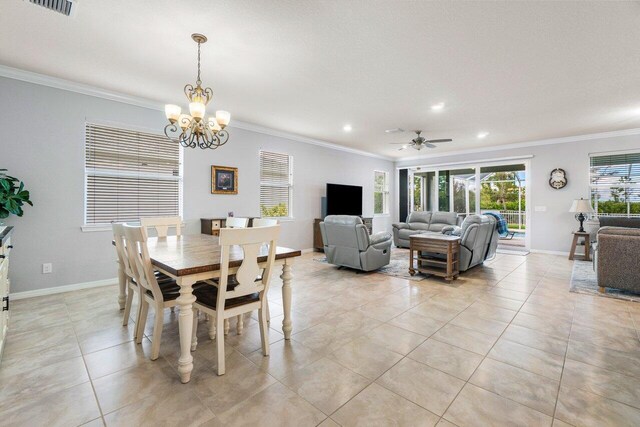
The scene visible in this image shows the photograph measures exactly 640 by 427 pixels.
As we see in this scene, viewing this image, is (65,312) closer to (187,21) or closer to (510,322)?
(187,21)

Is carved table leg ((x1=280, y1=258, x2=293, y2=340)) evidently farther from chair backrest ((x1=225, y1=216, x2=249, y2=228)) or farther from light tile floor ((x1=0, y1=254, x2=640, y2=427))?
chair backrest ((x1=225, y1=216, x2=249, y2=228))

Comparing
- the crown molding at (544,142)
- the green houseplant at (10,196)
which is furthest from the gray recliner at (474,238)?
the green houseplant at (10,196)

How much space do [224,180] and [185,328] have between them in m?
3.67

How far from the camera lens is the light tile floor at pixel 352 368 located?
1.58 meters

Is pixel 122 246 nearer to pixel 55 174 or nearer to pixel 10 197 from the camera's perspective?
pixel 10 197

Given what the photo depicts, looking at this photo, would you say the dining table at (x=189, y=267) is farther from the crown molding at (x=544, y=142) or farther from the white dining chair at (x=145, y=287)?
the crown molding at (x=544, y=142)

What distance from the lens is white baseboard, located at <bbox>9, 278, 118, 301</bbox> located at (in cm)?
341

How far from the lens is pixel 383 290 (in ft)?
12.6

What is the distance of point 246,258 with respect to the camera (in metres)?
2.01

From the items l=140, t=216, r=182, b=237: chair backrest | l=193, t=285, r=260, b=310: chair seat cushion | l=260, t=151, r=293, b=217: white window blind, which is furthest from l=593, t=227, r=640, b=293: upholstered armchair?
l=140, t=216, r=182, b=237: chair backrest

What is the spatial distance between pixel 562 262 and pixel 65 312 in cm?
781

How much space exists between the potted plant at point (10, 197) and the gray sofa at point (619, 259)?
6.73m

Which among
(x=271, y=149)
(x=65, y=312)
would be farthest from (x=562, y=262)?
(x=65, y=312)

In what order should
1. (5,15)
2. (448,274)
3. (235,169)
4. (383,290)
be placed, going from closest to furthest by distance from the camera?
1. (5,15)
2. (383,290)
3. (448,274)
4. (235,169)
